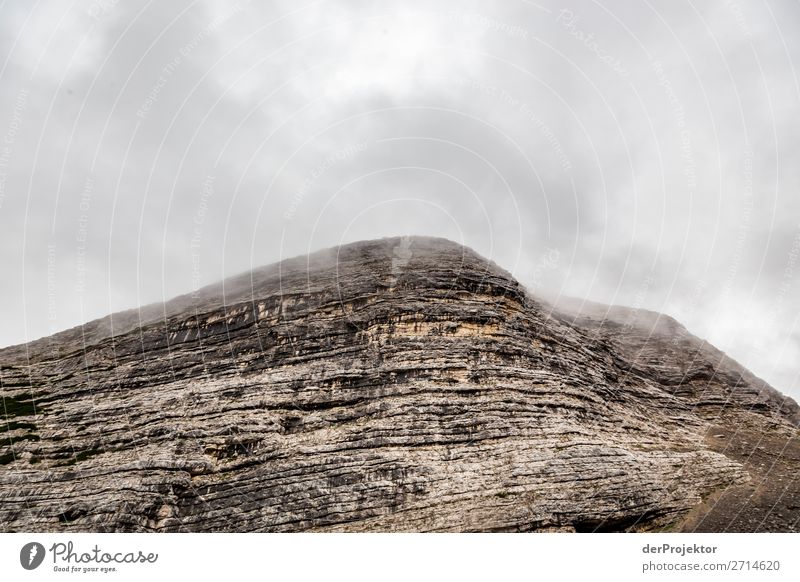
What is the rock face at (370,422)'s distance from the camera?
1465 inches

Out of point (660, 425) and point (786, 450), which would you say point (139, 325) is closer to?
point (660, 425)

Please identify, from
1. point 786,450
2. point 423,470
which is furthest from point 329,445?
→ point 786,450

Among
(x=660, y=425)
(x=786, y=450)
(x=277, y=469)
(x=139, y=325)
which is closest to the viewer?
(x=277, y=469)

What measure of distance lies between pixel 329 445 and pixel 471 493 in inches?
470

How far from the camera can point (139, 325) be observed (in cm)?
6347

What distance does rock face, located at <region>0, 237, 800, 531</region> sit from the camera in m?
37.2

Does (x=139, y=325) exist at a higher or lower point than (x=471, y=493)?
higher

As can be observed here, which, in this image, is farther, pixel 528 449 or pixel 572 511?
pixel 528 449

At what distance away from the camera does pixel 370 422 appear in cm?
4231
